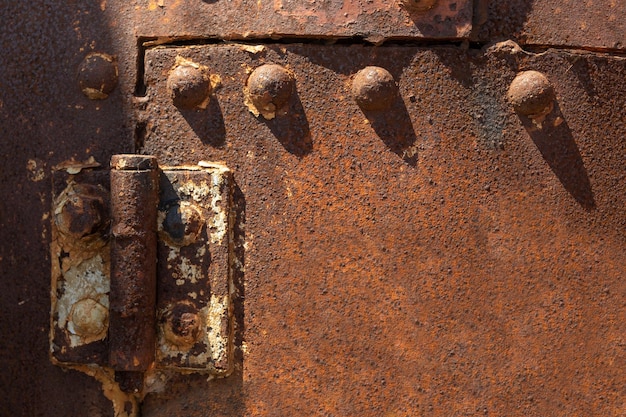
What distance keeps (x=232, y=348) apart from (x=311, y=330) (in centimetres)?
12

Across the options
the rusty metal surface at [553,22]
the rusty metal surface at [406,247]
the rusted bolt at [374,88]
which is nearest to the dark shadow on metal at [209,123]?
the rusty metal surface at [406,247]

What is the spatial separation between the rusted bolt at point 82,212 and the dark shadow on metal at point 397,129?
0.43 m

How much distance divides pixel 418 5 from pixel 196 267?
518 millimetres

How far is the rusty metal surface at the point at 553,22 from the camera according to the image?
3.35ft

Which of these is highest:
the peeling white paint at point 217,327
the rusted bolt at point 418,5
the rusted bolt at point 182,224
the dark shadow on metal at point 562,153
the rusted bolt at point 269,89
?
the rusted bolt at point 418,5

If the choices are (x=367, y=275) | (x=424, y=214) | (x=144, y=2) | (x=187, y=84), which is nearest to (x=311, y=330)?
(x=367, y=275)

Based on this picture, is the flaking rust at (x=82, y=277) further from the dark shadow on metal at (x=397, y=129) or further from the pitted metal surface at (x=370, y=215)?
the dark shadow on metal at (x=397, y=129)

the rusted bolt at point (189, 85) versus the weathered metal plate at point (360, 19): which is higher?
the weathered metal plate at point (360, 19)

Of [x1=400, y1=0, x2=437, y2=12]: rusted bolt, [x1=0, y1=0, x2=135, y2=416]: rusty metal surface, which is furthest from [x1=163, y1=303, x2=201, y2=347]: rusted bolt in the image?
[x1=400, y1=0, x2=437, y2=12]: rusted bolt

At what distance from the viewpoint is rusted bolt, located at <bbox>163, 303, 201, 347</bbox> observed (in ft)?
3.15

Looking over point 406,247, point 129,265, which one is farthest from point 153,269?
point 406,247

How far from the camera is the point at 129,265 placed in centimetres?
94

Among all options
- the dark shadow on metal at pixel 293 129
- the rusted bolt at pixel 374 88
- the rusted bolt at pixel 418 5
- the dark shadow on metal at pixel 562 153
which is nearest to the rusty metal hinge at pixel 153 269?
the dark shadow on metal at pixel 293 129

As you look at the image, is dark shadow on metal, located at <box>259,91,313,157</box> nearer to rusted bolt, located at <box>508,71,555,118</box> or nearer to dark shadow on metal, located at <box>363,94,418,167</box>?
dark shadow on metal, located at <box>363,94,418,167</box>
